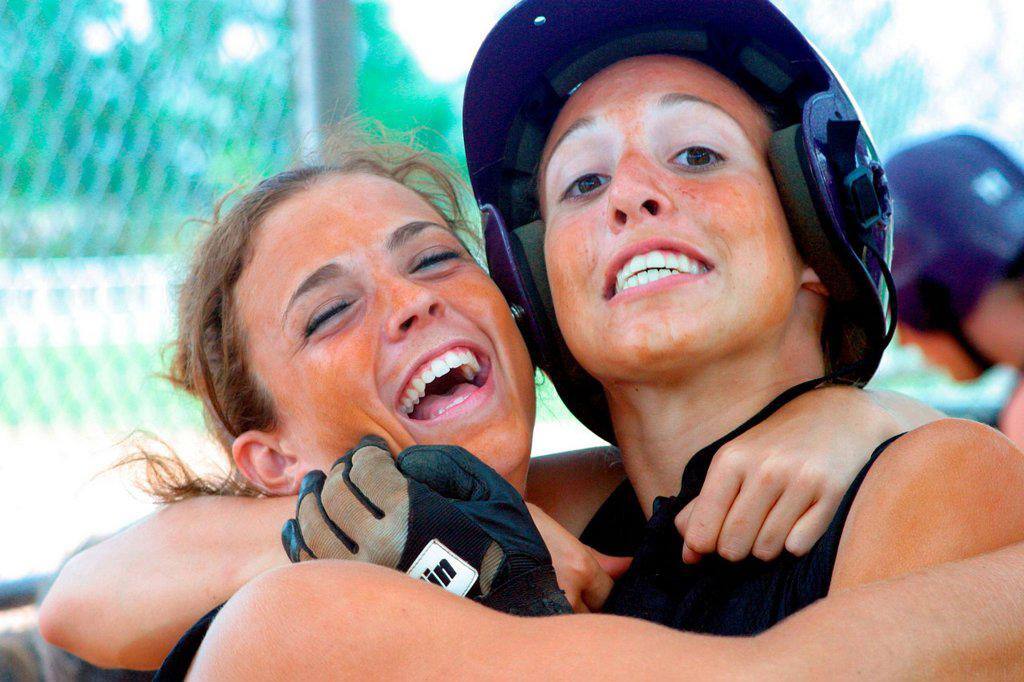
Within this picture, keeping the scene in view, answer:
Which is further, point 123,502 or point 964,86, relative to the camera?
point 964,86

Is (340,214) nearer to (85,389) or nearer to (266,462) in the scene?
(266,462)

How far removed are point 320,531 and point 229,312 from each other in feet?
2.65

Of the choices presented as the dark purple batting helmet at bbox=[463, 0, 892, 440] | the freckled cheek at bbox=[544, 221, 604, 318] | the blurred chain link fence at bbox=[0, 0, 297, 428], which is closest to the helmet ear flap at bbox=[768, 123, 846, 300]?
the dark purple batting helmet at bbox=[463, 0, 892, 440]

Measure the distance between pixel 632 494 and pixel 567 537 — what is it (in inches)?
16.8

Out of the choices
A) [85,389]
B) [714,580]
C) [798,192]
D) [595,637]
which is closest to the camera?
[595,637]

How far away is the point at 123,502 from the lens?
2.84 metres

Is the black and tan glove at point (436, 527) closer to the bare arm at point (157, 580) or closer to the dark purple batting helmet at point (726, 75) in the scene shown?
the bare arm at point (157, 580)

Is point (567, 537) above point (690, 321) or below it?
below

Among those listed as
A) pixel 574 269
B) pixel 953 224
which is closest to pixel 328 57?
pixel 574 269

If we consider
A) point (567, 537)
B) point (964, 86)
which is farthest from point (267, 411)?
point (964, 86)

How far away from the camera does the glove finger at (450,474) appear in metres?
1.36

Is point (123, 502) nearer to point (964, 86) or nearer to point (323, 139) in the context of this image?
point (323, 139)

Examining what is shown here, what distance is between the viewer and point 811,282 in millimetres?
1718

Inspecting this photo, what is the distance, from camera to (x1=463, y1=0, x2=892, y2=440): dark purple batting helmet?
1620 millimetres
